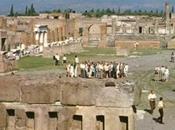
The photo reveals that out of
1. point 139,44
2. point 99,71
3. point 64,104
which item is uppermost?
point 99,71

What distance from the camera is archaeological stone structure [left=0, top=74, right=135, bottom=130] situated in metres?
20.3

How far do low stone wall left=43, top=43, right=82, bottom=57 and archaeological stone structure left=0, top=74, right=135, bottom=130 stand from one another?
2483cm

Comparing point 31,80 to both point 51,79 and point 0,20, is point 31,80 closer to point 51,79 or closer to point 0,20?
point 51,79

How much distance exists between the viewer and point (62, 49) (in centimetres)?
4981

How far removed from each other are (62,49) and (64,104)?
29.1 meters

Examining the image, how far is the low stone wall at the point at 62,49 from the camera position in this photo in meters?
46.5

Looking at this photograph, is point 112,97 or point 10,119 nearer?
point 112,97

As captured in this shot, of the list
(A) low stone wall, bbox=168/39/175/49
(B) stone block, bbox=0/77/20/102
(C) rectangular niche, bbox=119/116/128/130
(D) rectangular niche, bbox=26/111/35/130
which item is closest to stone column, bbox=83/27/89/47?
(A) low stone wall, bbox=168/39/175/49

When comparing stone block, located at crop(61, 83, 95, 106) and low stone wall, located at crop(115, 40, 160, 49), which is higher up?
stone block, located at crop(61, 83, 95, 106)

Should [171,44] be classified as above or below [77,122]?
below

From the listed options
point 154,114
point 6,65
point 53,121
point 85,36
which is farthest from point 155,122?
point 85,36

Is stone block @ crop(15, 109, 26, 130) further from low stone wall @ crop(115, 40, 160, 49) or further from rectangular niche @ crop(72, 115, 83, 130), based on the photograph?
low stone wall @ crop(115, 40, 160, 49)

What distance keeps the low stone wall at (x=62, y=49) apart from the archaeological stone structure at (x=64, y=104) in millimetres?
24827

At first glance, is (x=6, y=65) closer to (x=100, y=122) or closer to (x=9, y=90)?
(x=9, y=90)
